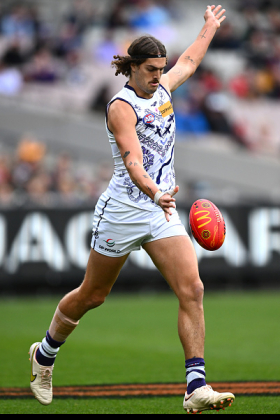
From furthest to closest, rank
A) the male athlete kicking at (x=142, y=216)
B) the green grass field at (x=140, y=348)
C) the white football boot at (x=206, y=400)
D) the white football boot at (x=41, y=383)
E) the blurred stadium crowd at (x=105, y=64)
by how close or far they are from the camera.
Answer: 1. the blurred stadium crowd at (x=105, y=64)
2. the green grass field at (x=140, y=348)
3. the white football boot at (x=41, y=383)
4. the male athlete kicking at (x=142, y=216)
5. the white football boot at (x=206, y=400)

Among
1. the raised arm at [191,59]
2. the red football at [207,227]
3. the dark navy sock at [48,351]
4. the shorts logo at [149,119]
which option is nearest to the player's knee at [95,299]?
the dark navy sock at [48,351]

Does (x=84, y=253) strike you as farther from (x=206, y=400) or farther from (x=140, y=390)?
(x=206, y=400)

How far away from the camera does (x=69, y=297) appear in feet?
19.3

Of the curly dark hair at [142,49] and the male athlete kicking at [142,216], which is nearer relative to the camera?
the male athlete kicking at [142,216]

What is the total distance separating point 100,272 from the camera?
5.69 meters

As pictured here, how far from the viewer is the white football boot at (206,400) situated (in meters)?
4.90

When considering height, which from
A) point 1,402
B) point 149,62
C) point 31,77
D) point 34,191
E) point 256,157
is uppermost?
point 31,77

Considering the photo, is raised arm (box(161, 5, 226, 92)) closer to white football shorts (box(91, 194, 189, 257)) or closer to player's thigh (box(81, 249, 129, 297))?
white football shorts (box(91, 194, 189, 257))

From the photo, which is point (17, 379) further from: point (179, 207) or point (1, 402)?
point (179, 207)

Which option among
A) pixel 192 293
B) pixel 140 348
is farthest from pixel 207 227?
pixel 140 348

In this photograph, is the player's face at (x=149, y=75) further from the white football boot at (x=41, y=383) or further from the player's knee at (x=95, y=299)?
the white football boot at (x=41, y=383)

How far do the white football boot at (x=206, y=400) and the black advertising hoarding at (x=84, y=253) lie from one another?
27.9 ft

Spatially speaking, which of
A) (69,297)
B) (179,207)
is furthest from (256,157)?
(69,297)

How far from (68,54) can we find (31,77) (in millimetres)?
1362
